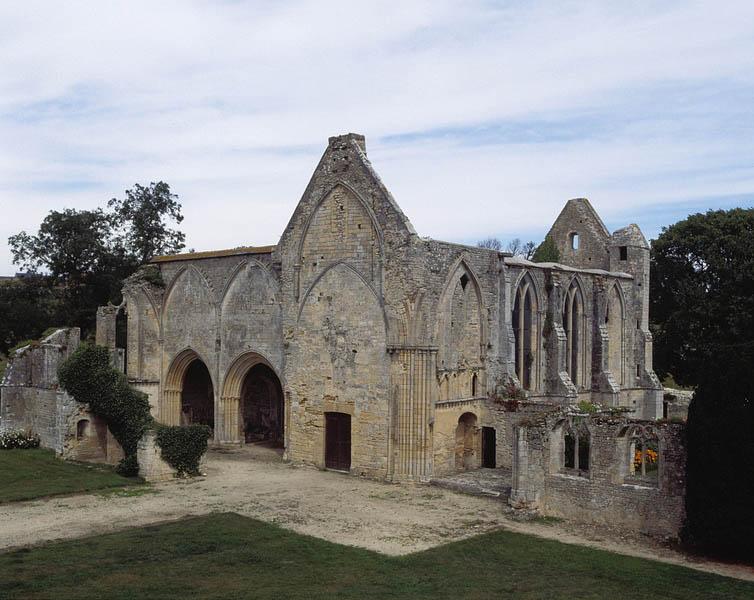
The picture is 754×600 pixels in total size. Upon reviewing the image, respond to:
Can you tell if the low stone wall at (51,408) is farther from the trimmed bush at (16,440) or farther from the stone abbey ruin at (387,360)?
the trimmed bush at (16,440)

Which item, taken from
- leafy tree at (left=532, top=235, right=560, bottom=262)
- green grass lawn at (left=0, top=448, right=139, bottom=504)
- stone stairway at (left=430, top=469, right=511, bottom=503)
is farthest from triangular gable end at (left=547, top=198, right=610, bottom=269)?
green grass lawn at (left=0, top=448, right=139, bottom=504)

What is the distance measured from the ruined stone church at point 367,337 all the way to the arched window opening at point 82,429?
17.0 ft

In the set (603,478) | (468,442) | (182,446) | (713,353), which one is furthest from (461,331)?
(713,353)

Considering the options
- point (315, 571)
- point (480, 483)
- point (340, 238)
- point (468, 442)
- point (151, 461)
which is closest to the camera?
point (315, 571)

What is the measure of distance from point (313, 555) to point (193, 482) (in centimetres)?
834

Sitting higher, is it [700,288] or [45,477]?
[700,288]

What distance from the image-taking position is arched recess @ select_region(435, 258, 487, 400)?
24500 millimetres

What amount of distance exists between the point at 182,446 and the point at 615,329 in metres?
18.7

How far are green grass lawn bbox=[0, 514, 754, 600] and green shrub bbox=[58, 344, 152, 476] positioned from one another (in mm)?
7103

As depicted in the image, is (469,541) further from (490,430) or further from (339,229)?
(339,229)

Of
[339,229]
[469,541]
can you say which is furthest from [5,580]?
[339,229]

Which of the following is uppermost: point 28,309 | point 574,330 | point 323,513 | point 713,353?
point 28,309

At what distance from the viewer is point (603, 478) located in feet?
60.2

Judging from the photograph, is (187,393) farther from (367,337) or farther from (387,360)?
(387,360)
